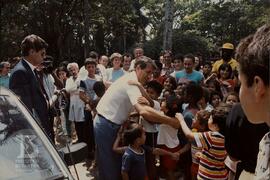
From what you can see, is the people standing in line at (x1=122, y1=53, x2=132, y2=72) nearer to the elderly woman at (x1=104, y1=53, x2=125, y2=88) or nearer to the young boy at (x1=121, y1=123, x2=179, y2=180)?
the elderly woman at (x1=104, y1=53, x2=125, y2=88)

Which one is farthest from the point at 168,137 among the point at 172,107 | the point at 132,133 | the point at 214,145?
the point at 214,145

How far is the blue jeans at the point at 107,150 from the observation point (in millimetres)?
4477

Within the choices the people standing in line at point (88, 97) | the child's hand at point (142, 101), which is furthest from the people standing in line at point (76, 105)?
the child's hand at point (142, 101)

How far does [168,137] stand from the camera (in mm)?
5082

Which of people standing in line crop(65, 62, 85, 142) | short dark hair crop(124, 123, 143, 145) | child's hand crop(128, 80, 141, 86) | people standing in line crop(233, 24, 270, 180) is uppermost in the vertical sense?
people standing in line crop(233, 24, 270, 180)

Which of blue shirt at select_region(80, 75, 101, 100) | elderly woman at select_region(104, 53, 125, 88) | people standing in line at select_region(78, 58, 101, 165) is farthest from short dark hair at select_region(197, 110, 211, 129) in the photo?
elderly woman at select_region(104, 53, 125, 88)

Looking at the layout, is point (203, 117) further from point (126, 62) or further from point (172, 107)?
point (126, 62)

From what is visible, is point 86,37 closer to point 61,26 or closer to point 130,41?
point 61,26

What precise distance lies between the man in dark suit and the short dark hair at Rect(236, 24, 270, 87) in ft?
10.9

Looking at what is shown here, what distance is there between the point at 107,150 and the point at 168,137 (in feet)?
2.89

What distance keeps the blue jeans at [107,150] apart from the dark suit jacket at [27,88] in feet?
2.08

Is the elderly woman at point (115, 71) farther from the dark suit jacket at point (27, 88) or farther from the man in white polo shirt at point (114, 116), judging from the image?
the man in white polo shirt at point (114, 116)

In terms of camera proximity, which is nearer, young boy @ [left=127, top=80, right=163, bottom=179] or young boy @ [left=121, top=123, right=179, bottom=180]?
young boy @ [left=121, top=123, right=179, bottom=180]

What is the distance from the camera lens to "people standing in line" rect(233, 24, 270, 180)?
57.0 inches
